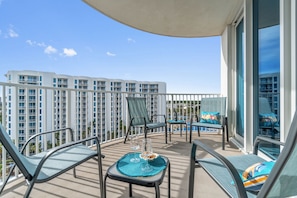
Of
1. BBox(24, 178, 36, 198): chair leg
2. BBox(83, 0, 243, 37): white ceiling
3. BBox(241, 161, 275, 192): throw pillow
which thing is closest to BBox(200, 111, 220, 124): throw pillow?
BBox(83, 0, 243, 37): white ceiling

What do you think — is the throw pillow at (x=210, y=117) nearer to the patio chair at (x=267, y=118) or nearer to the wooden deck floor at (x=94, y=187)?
the patio chair at (x=267, y=118)

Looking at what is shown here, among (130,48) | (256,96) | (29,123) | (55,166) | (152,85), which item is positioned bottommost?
(55,166)

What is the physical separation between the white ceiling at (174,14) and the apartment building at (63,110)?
1808 millimetres

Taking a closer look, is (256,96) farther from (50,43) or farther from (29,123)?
(50,43)

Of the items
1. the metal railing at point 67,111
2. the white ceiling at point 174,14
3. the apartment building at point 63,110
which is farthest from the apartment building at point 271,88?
the apartment building at point 63,110

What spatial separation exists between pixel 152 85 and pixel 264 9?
884cm

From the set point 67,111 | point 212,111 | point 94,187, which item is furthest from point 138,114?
point 94,187

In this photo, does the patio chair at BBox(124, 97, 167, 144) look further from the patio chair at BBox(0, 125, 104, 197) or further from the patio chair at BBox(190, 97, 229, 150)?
the patio chair at BBox(0, 125, 104, 197)

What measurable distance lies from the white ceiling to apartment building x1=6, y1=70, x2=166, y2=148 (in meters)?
1.81

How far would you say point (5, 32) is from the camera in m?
10.5

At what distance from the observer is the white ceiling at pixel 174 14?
3355mm

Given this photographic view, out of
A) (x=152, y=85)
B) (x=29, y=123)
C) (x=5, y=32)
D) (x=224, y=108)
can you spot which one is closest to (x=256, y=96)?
(x=224, y=108)

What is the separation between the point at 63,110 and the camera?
2.76 m

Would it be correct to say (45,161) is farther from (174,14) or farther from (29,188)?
(174,14)
